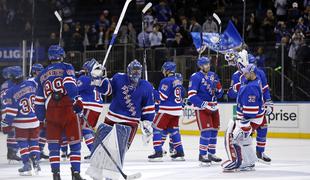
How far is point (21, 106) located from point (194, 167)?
274 centimetres

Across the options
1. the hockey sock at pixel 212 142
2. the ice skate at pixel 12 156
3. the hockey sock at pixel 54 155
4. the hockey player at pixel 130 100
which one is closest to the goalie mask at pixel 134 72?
the hockey player at pixel 130 100

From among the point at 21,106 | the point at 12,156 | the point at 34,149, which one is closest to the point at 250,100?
the point at 34,149

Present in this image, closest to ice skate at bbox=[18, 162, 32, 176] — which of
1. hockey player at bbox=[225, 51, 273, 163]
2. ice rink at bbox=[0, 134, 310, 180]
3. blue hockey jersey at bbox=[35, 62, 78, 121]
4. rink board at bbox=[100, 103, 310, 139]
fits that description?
ice rink at bbox=[0, 134, 310, 180]

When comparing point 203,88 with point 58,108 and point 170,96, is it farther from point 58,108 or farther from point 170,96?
point 58,108

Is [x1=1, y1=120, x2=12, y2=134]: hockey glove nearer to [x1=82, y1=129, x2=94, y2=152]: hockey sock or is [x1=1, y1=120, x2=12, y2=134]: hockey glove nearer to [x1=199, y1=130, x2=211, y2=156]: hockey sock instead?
[x1=82, y1=129, x2=94, y2=152]: hockey sock

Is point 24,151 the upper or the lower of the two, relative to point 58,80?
lower

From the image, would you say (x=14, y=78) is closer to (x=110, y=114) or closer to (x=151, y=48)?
(x=110, y=114)

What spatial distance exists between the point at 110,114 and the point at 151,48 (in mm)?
11291

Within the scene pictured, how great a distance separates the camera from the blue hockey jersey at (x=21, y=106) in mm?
10977

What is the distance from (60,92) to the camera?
369 inches

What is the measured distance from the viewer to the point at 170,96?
13102 millimetres

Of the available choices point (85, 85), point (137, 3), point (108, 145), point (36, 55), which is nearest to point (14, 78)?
point (85, 85)

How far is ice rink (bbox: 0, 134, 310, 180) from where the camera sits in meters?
10.4

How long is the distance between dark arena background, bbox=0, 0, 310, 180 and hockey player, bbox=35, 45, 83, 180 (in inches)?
91.3
